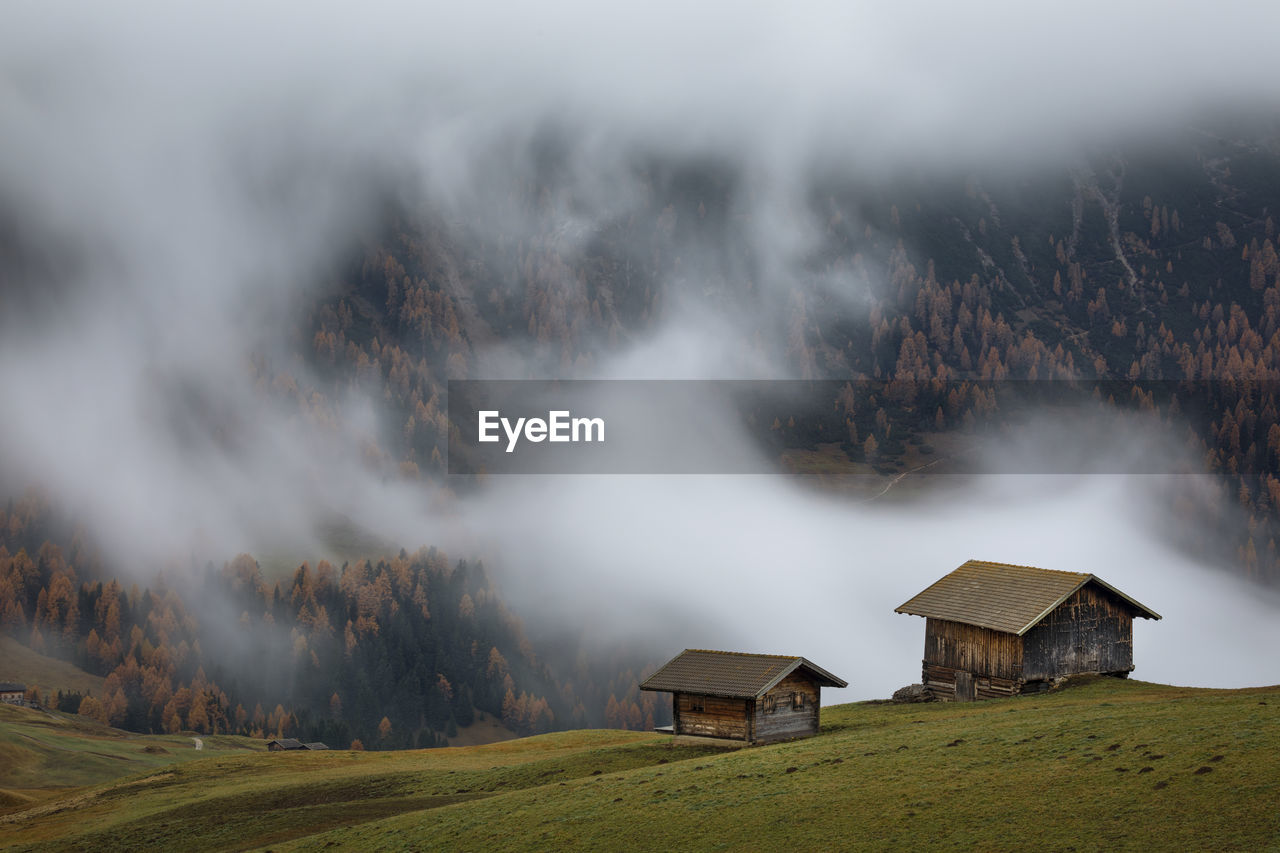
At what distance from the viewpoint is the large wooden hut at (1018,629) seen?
3049 inches

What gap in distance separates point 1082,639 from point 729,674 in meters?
25.8

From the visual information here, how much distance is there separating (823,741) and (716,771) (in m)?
9.95

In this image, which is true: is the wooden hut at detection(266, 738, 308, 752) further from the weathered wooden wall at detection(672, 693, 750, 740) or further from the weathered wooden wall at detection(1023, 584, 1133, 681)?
the weathered wooden wall at detection(1023, 584, 1133, 681)

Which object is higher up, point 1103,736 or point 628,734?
point 1103,736

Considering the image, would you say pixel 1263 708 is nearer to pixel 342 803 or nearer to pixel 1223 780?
pixel 1223 780

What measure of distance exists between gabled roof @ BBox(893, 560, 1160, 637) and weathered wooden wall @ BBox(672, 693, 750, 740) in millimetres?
18560

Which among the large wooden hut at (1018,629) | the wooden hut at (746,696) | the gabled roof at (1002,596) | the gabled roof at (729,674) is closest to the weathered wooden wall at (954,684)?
the large wooden hut at (1018,629)

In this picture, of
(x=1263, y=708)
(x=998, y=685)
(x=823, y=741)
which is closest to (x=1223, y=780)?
(x=1263, y=708)

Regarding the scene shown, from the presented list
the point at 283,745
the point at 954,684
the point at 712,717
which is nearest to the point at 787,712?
the point at 712,717

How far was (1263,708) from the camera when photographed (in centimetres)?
4709

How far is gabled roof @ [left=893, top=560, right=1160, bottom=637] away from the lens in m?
77.8

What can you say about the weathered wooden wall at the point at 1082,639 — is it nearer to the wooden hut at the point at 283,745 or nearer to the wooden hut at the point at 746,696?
the wooden hut at the point at 746,696

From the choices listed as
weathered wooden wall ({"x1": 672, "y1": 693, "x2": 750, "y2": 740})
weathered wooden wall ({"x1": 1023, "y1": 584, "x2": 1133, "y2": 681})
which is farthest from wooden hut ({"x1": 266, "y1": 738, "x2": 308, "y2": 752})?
weathered wooden wall ({"x1": 1023, "y1": 584, "x2": 1133, "y2": 681})

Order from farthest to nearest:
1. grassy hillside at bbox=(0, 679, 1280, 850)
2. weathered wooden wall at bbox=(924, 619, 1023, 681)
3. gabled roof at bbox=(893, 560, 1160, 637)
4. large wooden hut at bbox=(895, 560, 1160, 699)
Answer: gabled roof at bbox=(893, 560, 1160, 637) → large wooden hut at bbox=(895, 560, 1160, 699) → weathered wooden wall at bbox=(924, 619, 1023, 681) → grassy hillside at bbox=(0, 679, 1280, 850)
